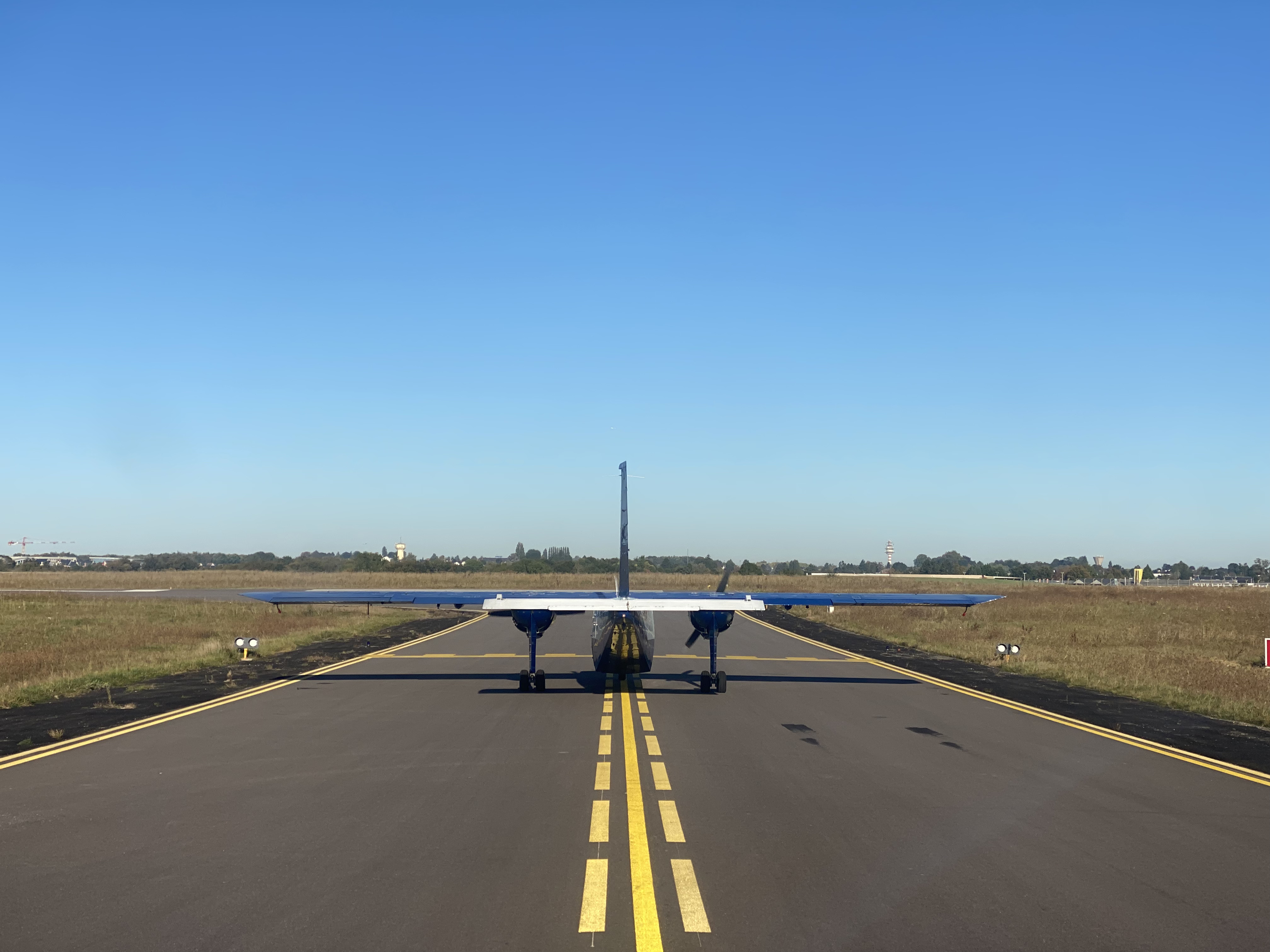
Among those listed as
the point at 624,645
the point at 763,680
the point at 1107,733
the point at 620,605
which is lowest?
the point at 763,680

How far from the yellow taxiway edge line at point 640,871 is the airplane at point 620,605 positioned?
21.5ft

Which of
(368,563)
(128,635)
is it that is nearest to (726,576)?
(128,635)

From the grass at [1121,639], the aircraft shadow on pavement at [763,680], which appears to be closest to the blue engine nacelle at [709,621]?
the aircraft shadow on pavement at [763,680]

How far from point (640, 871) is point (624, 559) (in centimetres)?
1666

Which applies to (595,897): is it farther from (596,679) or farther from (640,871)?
(596,679)

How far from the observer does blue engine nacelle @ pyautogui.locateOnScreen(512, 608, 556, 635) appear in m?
21.0

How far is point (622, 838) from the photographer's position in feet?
29.0

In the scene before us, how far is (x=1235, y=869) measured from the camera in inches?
317

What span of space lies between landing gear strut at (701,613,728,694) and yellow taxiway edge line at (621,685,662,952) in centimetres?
822

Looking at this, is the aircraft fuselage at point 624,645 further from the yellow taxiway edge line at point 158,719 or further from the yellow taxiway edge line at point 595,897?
the yellow taxiway edge line at point 595,897

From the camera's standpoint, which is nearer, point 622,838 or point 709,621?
point 622,838

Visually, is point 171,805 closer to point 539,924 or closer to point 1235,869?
point 539,924

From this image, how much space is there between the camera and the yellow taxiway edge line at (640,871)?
20.4 ft

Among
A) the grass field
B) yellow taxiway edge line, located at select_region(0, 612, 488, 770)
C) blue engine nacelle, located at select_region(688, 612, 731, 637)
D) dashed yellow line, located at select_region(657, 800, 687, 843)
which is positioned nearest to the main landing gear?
blue engine nacelle, located at select_region(688, 612, 731, 637)
